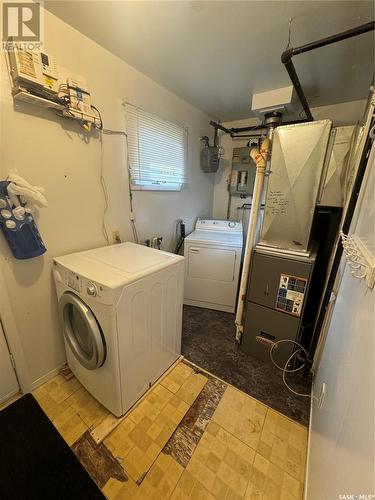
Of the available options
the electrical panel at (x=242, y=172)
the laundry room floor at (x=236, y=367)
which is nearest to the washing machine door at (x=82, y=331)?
the laundry room floor at (x=236, y=367)

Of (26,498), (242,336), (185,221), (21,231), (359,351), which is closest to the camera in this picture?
(359,351)

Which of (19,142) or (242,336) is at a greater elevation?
(19,142)

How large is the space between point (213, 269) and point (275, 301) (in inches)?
34.3

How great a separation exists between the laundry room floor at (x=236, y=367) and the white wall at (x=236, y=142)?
1.81 m

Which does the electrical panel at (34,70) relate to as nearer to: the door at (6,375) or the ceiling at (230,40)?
the ceiling at (230,40)

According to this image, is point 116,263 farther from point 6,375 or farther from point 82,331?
point 6,375

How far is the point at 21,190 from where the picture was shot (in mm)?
1176

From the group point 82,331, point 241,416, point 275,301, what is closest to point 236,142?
point 275,301

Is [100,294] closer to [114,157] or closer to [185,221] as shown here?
[114,157]

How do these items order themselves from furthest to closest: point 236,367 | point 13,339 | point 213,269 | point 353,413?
1. point 213,269
2. point 236,367
3. point 13,339
4. point 353,413

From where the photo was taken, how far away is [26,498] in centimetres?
100

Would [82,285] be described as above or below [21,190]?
below

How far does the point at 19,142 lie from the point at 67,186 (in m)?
0.35

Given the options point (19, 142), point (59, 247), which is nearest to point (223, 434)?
point (59, 247)
